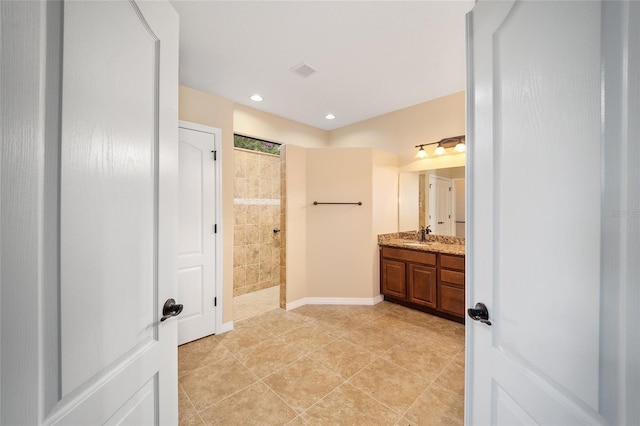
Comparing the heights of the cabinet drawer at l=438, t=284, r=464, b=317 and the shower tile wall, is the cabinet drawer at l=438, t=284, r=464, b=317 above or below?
below

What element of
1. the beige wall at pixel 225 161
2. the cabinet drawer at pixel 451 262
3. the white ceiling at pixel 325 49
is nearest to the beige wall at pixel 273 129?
the white ceiling at pixel 325 49

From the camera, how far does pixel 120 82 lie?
756 millimetres

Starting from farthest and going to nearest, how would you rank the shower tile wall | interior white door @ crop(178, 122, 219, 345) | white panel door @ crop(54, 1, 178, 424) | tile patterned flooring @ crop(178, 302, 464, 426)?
1. the shower tile wall
2. interior white door @ crop(178, 122, 219, 345)
3. tile patterned flooring @ crop(178, 302, 464, 426)
4. white panel door @ crop(54, 1, 178, 424)

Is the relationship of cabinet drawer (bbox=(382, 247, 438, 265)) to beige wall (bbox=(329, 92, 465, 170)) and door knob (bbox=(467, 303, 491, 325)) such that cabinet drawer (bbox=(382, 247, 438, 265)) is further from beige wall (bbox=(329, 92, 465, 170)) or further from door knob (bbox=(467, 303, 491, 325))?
door knob (bbox=(467, 303, 491, 325))

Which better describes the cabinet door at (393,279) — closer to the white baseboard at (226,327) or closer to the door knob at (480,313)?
the white baseboard at (226,327)

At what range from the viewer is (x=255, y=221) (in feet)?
14.1

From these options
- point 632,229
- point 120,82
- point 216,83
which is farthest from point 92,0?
point 216,83

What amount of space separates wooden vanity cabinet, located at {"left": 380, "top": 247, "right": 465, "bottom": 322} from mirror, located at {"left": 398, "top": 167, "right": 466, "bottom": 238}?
57cm

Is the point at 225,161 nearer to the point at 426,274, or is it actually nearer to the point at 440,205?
the point at 426,274

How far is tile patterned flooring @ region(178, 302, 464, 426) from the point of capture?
164cm

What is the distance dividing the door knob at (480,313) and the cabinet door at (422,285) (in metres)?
2.30

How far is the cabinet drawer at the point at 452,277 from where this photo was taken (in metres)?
2.80

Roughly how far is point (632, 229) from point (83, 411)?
1295 millimetres

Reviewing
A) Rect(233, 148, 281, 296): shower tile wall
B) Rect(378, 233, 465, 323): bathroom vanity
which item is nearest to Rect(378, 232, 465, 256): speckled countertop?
Rect(378, 233, 465, 323): bathroom vanity
